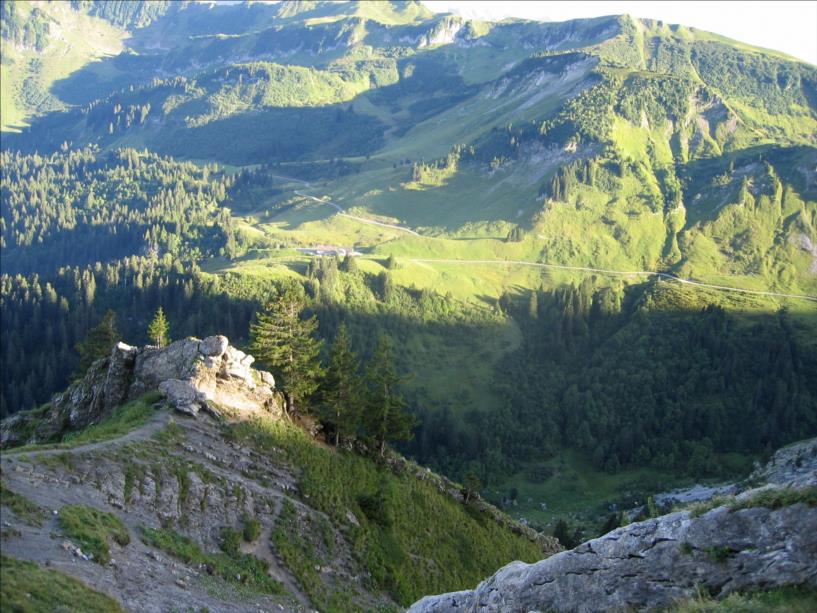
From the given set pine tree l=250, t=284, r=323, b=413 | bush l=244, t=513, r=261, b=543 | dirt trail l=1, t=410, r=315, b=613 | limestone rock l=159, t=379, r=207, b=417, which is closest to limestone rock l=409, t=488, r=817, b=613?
dirt trail l=1, t=410, r=315, b=613

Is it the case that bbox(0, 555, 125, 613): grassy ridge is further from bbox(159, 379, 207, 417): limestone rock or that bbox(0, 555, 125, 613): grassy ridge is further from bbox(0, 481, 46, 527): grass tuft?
bbox(159, 379, 207, 417): limestone rock

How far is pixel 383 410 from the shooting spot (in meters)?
69.8

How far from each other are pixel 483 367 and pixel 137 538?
160m

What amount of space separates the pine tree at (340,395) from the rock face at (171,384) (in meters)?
5.98

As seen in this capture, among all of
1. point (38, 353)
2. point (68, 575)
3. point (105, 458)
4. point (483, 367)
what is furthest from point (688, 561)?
point (38, 353)

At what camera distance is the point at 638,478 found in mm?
155125

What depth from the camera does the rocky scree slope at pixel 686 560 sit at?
73.5 ft

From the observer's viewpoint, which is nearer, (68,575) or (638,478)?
(68,575)

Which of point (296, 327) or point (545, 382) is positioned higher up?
point (296, 327)

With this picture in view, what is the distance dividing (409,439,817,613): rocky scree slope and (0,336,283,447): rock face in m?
Result: 35.9

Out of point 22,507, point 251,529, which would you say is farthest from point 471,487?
point 22,507

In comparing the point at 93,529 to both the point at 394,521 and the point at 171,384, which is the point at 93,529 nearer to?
the point at 171,384

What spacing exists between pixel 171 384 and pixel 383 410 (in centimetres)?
2281

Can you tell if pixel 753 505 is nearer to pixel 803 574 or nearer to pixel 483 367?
pixel 803 574
